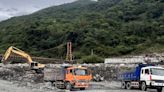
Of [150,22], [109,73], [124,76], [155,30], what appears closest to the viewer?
[124,76]

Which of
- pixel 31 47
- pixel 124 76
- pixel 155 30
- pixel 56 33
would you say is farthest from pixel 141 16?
pixel 124 76

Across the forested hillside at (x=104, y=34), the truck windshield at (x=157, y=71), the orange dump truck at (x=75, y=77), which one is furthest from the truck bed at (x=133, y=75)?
the forested hillside at (x=104, y=34)

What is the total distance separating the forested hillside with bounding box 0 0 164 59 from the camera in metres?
127

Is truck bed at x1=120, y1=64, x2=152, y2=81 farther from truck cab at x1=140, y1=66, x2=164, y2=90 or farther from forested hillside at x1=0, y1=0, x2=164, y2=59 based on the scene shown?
forested hillside at x1=0, y1=0, x2=164, y2=59

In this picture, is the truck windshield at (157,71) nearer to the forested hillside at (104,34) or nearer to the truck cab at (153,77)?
the truck cab at (153,77)

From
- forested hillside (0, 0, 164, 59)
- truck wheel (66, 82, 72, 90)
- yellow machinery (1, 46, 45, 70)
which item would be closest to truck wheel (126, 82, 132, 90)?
truck wheel (66, 82, 72, 90)

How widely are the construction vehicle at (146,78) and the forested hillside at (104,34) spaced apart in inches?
2702

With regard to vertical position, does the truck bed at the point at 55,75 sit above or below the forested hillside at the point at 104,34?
below

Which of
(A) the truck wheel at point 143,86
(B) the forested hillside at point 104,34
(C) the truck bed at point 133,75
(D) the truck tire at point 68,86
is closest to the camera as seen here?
(A) the truck wheel at point 143,86

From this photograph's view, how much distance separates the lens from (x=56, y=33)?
517ft

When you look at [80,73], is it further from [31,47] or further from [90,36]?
[31,47]

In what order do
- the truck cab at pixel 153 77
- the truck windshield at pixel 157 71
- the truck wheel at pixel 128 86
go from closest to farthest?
the truck cab at pixel 153 77
the truck windshield at pixel 157 71
the truck wheel at pixel 128 86

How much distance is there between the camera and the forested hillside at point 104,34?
12669 centimetres

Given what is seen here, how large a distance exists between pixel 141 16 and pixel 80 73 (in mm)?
116668
